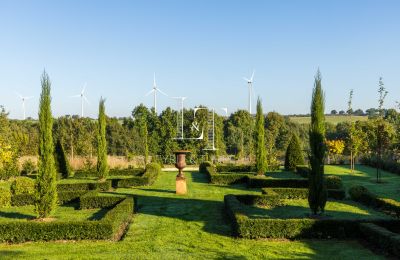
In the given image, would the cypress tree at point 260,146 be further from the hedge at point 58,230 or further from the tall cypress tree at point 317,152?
the hedge at point 58,230

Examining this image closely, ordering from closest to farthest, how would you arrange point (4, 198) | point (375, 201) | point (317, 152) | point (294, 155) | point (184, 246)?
point (184, 246) < point (317, 152) < point (375, 201) < point (4, 198) < point (294, 155)

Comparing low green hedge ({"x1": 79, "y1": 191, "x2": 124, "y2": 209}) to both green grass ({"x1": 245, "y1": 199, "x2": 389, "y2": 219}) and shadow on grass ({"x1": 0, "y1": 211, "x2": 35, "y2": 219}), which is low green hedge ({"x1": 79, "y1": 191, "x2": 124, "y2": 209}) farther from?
green grass ({"x1": 245, "y1": 199, "x2": 389, "y2": 219})

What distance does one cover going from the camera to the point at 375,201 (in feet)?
62.2

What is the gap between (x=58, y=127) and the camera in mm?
67000

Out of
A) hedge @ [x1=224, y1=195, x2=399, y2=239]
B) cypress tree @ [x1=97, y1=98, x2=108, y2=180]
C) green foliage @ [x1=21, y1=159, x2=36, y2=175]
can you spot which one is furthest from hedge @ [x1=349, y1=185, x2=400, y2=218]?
green foliage @ [x1=21, y1=159, x2=36, y2=175]

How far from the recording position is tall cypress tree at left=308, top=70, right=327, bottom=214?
15234 mm

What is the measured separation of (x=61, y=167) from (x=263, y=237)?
80.3 feet

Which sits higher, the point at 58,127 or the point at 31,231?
the point at 58,127

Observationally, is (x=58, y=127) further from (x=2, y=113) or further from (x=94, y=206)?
(x=94, y=206)

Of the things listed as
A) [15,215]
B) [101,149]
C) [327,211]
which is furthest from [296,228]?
[101,149]

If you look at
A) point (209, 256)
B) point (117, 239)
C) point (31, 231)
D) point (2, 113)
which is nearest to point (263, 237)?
point (209, 256)

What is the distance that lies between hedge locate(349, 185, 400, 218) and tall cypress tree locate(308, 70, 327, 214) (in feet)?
13.0

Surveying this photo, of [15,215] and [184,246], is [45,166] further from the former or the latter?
[184,246]

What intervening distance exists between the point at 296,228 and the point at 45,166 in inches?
416
